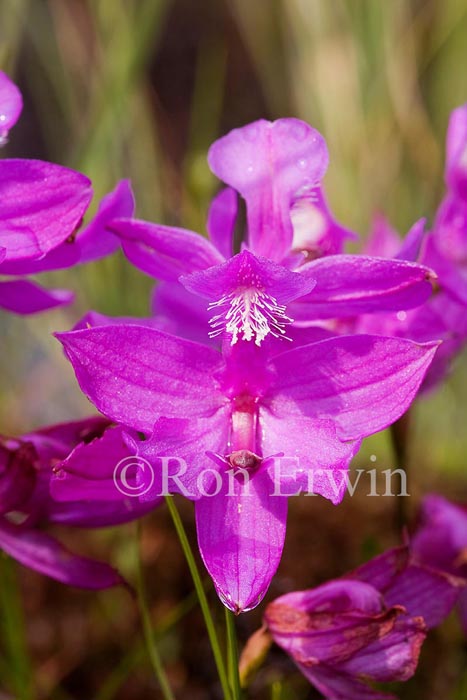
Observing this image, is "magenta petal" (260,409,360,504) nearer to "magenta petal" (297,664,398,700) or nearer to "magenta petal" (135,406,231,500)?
"magenta petal" (135,406,231,500)

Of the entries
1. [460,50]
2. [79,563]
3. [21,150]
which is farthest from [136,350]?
[21,150]

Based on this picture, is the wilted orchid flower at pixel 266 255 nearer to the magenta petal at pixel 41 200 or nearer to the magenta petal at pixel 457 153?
the magenta petal at pixel 41 200

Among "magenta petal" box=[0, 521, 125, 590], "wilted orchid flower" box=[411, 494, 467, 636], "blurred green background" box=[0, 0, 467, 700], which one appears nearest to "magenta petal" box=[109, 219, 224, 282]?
"magenta petal" box=[0, 521, 125, 590]

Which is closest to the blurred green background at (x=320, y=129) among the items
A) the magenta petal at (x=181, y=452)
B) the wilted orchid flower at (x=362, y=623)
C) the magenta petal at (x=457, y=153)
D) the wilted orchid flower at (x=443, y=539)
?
the wilted orchid flower at (x=443, y=539)

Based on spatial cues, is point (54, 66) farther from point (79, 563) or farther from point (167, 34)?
point (167, 34)

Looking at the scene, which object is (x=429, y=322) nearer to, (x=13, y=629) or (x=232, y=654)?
(x=232, y=654)

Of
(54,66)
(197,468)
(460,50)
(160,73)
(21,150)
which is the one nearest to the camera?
(197,468)

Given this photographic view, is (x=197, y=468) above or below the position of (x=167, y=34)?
below
